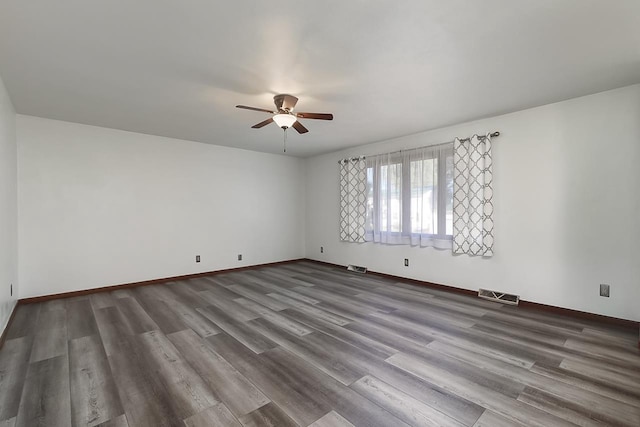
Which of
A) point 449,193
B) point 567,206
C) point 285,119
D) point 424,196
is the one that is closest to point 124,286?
point 285,119

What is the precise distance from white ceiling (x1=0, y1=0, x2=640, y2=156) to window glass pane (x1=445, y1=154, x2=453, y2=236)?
777mm

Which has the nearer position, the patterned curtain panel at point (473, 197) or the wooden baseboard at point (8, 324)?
the wooden baseboard at point (8, 324)

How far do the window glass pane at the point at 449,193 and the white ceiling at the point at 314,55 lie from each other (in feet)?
2.55

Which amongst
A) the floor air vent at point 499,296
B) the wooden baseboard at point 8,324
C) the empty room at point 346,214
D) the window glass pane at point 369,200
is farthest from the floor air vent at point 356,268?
the wooden baseboard at point 8,324

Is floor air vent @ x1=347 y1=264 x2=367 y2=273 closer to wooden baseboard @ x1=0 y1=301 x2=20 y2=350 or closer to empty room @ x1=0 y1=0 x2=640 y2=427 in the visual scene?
empty room @ x1=0 y1=0 x2=640 y2=427

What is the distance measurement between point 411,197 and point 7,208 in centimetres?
512

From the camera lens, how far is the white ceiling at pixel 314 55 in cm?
179

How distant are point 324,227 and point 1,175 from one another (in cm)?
486

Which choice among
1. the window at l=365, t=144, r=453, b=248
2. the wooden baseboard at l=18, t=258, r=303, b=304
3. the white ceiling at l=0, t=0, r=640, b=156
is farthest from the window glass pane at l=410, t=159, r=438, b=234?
the wooden baseboard at l=18, t=258, r=303, b=304

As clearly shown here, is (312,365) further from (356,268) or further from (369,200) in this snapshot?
(369,200)

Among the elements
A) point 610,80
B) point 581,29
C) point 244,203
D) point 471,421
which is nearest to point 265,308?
point 471,421

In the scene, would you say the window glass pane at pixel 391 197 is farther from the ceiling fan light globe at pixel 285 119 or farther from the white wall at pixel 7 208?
the white wall at pixel 7 208

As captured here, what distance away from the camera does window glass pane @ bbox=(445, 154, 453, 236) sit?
424 centimetres

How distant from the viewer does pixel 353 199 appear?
18.6 ft
